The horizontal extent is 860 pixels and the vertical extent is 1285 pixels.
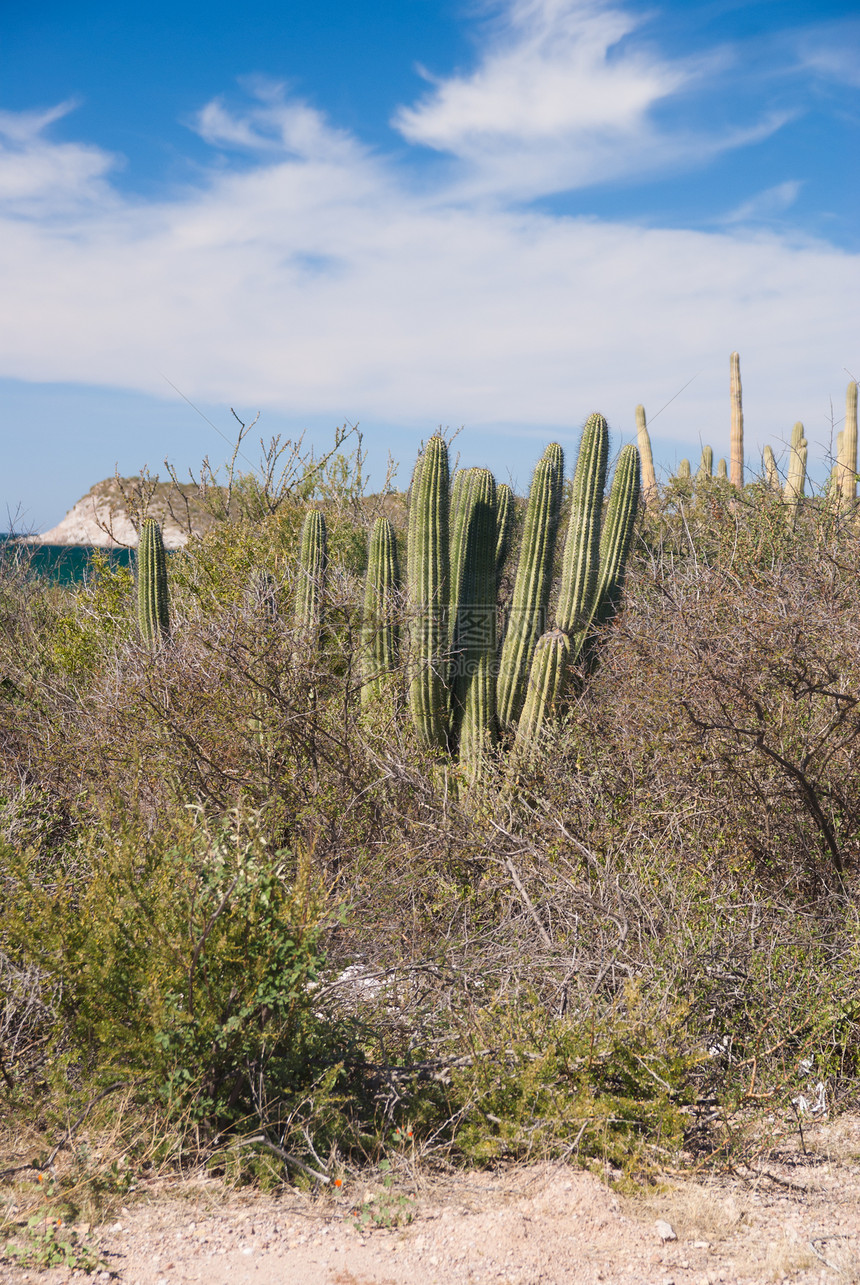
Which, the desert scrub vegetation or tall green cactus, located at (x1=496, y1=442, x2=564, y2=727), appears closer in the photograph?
the desert scrub vegetation

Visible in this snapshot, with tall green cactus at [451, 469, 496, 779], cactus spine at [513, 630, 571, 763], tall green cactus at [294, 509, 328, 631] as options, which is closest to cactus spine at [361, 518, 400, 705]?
tall green cactus at [294, 509, 328, 631]

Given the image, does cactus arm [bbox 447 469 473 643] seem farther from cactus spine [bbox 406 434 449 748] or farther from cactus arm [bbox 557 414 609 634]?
cactus arm [bbox 557 414 609 634]

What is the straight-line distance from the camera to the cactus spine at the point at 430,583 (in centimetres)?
776

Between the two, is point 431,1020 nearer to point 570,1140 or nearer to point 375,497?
point 570,1140

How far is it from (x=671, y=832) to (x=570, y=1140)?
7.40ft

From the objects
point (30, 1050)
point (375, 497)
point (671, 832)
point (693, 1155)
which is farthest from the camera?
point (375, 497)

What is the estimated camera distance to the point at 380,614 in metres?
7.34

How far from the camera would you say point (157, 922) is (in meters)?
3.29

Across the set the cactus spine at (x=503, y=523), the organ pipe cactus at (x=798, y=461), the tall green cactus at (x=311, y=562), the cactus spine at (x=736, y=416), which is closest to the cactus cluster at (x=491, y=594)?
the cactus spine at (x=503, y=523)

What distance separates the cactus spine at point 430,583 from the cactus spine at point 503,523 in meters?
1.02

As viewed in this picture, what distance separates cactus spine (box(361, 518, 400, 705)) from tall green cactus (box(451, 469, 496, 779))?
683 millimetres

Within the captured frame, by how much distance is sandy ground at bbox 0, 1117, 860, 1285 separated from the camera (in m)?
2.61

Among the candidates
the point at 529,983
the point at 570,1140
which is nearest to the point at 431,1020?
the point at 529,983

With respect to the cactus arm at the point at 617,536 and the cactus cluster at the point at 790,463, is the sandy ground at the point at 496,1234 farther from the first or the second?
the cactus arm at the point at 617,536
